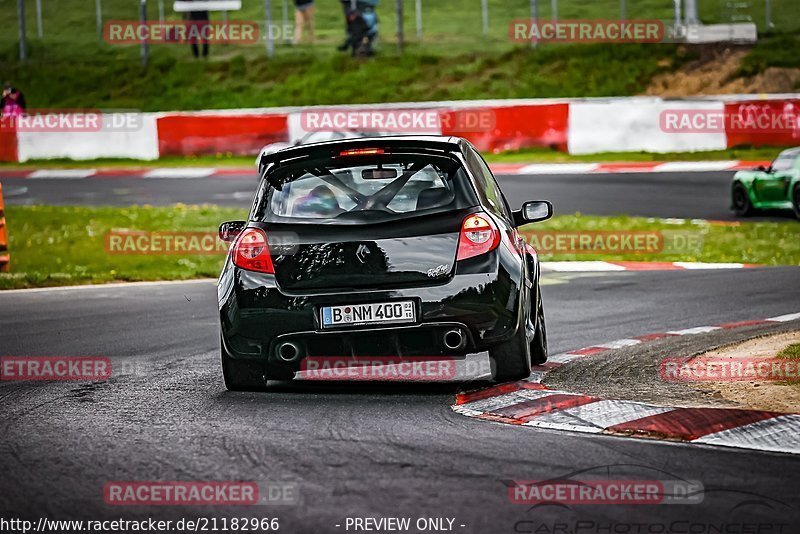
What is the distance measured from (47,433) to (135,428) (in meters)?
0.42

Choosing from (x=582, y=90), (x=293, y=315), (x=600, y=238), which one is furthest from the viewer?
(x=582, y=90)

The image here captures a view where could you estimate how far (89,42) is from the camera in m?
45.8

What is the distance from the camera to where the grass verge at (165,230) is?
59.4 feet

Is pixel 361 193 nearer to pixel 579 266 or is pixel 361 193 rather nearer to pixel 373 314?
pixel 373 314

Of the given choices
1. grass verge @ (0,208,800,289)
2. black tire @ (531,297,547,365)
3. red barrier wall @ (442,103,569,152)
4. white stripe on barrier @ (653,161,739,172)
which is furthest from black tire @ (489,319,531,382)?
red barrier wall @ (442,103,569,152)

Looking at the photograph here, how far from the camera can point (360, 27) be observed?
4162cm

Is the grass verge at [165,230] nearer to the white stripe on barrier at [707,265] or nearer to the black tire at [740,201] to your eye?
the white stripe on barrier at [707,265]

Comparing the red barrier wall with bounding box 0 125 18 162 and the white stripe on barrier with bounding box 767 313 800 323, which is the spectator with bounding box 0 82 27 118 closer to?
the red barrier wall with bounding box 0 125 18 162

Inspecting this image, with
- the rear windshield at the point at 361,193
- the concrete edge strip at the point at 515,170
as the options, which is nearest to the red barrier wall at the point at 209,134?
the concrete edge strip at the point at 515,170

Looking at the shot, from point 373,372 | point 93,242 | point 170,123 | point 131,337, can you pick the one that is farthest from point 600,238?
point 170,123

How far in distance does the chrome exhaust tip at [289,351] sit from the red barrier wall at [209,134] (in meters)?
25.7

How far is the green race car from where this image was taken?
72.1ft

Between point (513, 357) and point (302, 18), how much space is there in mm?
34982

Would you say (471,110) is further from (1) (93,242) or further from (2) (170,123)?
(1) (93,242)
